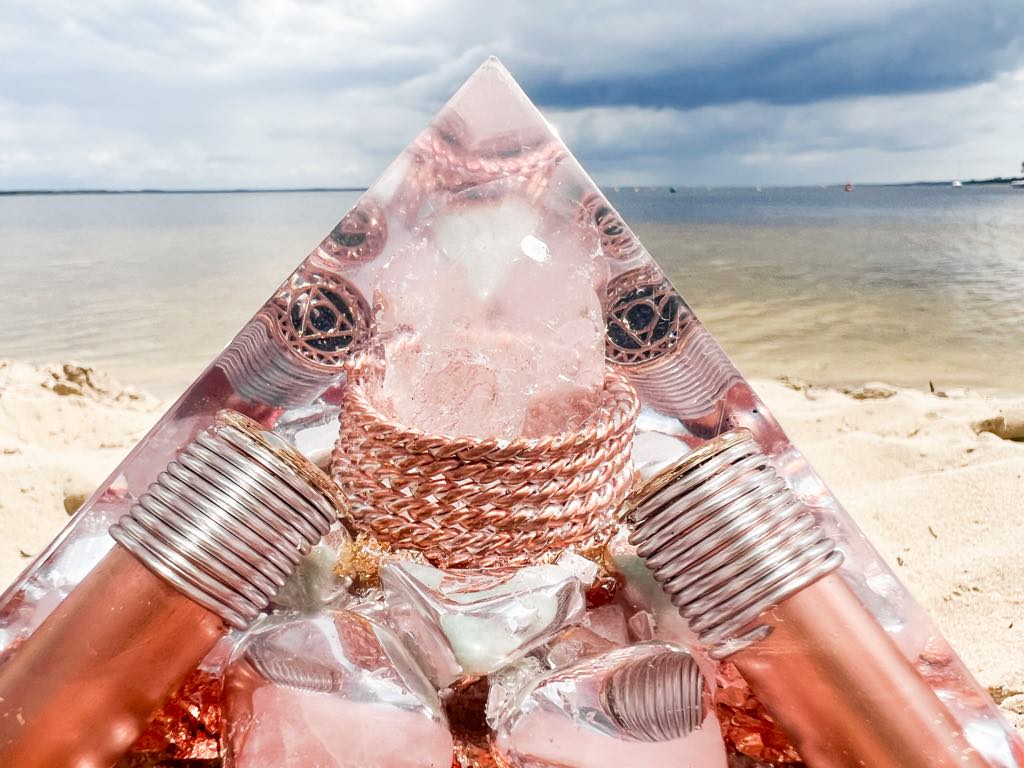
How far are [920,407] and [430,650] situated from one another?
251 centimetres

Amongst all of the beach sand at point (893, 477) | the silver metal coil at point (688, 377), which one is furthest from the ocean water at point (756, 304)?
the silver metal coil at point (688, 377)

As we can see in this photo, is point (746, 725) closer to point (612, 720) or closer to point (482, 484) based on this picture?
point (612, 720)

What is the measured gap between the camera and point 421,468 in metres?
0.74

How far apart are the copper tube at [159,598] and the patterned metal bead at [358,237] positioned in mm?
290

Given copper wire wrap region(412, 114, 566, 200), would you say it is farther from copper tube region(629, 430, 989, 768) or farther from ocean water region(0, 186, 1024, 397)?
ocean water region(0, 186, 1024, 397)

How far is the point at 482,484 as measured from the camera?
745 millimetres

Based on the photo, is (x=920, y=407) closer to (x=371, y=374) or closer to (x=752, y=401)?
(x=752, y=401)

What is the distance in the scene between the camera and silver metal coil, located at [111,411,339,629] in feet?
2.16

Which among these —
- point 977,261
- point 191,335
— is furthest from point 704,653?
point 977,261

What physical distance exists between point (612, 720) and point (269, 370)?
54 centimetres

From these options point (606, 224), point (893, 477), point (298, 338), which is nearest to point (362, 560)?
point (298, 338)

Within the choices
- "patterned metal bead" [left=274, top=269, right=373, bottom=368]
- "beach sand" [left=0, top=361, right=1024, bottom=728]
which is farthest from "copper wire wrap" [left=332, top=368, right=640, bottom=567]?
"beach sand" [left=0, top=361, right=1024, bottom=728]

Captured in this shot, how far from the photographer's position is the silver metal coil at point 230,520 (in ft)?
2.16

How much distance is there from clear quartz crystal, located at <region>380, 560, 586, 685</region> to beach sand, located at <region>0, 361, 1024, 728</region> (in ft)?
2.29
